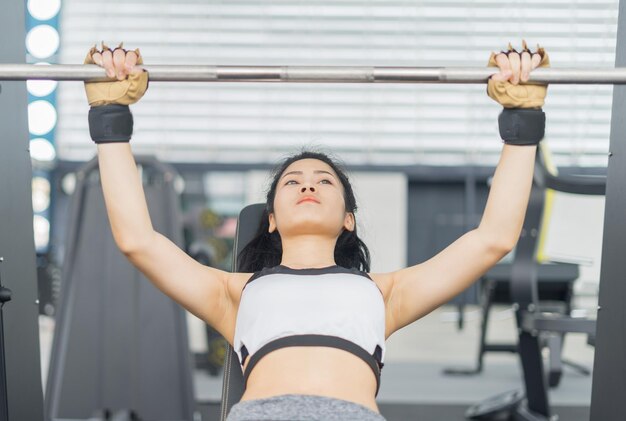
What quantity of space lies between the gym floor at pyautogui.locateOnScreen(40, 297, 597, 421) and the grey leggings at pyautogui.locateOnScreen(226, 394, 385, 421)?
204 centimetres

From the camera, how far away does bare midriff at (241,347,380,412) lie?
1.56 meters

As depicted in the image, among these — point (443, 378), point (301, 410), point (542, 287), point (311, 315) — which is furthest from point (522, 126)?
point (443, 378)

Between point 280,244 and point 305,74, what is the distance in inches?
21.4

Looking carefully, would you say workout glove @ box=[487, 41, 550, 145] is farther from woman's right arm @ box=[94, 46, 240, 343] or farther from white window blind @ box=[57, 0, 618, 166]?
white window blind @ box=[57, 0, 618, 166]

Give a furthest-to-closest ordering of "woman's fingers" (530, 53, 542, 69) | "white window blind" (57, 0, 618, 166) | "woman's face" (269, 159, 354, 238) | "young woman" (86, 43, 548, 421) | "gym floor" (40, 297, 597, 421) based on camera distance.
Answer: "white window blind" (57, 0, 618, 166)
"gym floor" (40, 297, 597, 421)
"woman's face" (269, 159, 354, 238)
"woman's fingers" (530, 53, 542, 69)
"young woman" (86, 43, 548, 421)

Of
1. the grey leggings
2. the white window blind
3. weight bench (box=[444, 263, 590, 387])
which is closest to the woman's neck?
the grey leggings

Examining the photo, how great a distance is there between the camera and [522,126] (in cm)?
170

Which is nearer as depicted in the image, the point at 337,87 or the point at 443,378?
the point at 443,378

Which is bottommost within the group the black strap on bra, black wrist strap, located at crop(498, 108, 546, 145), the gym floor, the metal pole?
the gym floor

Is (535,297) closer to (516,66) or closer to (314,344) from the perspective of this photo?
(516,66)

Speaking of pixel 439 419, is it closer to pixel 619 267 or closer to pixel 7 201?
pixel 619 267

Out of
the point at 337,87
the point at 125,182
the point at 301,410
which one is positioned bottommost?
the point at 301,410

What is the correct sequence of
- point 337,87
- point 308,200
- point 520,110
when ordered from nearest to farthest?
point 520,110
point 308,200
point 337,87

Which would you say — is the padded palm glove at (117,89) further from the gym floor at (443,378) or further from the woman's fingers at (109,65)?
the gym floor at (443,378)
